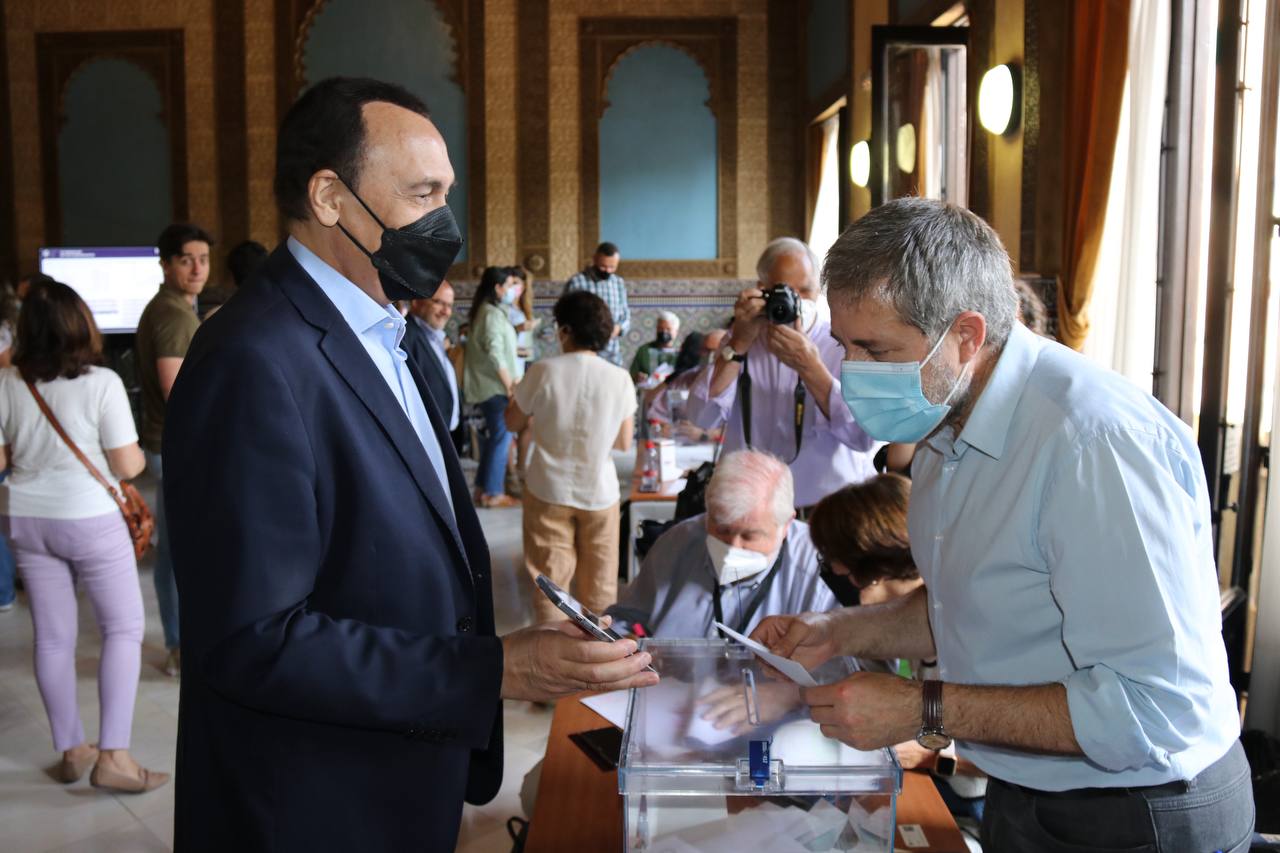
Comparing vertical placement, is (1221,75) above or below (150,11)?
below

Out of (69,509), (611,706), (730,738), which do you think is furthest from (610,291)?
(730,738)

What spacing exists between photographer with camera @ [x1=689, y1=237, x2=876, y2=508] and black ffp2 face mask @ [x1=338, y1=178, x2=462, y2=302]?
196 cm

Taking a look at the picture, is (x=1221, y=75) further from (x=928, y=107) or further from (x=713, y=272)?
(x=713, y=272)

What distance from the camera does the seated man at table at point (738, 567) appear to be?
2.72m

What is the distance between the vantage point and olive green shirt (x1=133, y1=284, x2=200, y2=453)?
4.00 meters

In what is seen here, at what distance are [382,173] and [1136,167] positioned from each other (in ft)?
11.6

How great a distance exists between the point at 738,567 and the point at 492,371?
16.3 ft

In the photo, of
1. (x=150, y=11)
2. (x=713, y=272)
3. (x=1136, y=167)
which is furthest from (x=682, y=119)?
(x=1136, y=167)

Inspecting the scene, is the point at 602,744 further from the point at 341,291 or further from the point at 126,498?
the point at 126,498

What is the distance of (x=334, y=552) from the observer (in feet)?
4.24

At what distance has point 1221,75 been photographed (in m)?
3.53

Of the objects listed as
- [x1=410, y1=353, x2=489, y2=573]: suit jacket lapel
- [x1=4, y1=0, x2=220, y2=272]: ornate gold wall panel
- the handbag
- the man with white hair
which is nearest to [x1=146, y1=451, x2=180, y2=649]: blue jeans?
the handbag

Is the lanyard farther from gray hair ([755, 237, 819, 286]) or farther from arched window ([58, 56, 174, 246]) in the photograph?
arched window ([58, 56, 174, 246])

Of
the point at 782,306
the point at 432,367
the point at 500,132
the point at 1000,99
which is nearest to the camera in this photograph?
the point at 782,306
